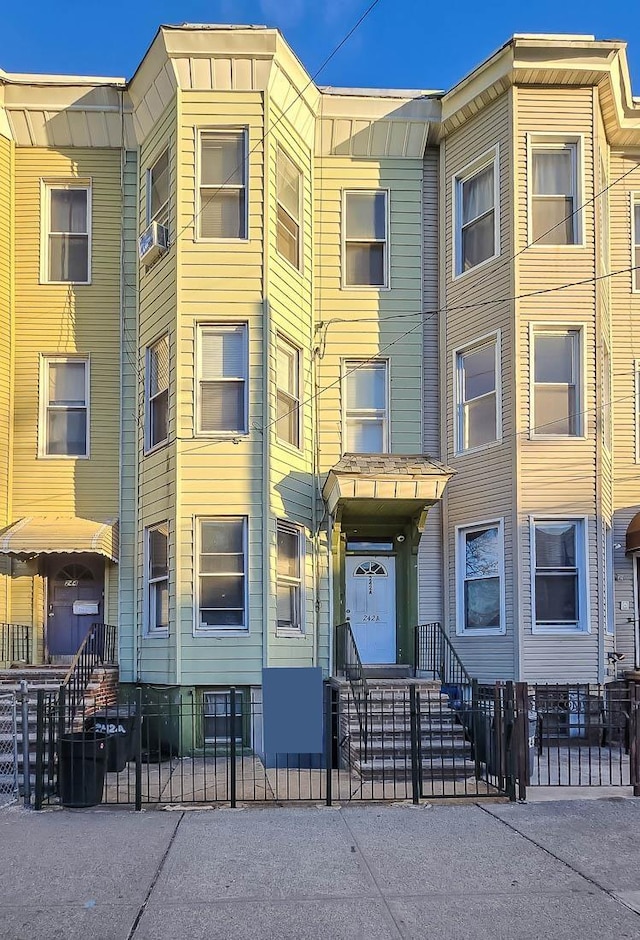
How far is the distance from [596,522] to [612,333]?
151 inches

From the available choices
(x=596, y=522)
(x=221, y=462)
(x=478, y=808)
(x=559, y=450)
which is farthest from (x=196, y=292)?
(x=478, y=808)

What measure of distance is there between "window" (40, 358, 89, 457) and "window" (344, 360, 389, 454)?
14.3 feet

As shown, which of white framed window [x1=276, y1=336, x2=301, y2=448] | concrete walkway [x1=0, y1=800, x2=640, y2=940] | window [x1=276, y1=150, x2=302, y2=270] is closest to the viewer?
concrete walkway [x1=0, y1=800, x2=640, y2=940]

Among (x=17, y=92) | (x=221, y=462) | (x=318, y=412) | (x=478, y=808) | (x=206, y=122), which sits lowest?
(x=478, y=808)

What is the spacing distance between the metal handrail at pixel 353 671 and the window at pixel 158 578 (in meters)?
2.63

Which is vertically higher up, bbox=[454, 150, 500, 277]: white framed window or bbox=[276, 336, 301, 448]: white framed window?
bbox=[454, 150, 500, 277]: white framed window

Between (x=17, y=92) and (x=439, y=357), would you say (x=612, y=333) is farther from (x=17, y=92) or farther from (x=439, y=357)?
(x=17, y=92)

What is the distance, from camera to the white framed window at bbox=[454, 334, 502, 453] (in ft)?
45.9

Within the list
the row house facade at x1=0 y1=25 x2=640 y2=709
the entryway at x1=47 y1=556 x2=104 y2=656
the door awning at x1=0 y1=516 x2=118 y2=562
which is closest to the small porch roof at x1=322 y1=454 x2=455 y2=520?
the row house facade at x1=0 y1=25 x2=640 y2=709

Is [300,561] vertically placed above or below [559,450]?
below

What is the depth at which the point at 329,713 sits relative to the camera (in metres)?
9.12

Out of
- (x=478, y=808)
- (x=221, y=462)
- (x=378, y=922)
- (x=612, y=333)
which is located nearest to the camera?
(x=378, y=922)

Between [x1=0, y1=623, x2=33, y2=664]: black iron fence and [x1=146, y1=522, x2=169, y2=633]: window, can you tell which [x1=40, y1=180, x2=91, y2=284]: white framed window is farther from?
[x1=0, y1=623, x2=33, y2=664]: black iron fence

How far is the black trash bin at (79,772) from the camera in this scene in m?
8.71
